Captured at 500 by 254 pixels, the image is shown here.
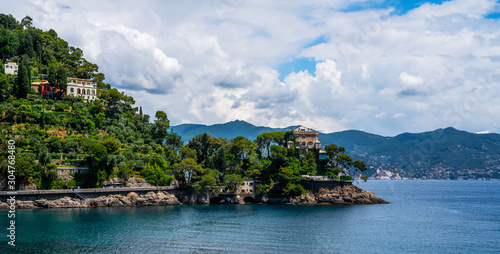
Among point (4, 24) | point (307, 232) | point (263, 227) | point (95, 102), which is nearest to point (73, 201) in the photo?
point (95, 102)

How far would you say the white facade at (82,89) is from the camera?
409 feet

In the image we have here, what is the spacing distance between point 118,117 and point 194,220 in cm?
6186

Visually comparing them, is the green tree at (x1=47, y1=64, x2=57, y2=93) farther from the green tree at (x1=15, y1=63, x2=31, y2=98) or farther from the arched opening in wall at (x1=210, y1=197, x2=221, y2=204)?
the arched opening in wall at (x1=210, y1=197, x2=221, y2=204)

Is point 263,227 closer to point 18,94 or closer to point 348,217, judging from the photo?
point 348,217

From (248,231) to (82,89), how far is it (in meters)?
88.1

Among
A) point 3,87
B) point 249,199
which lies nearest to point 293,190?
point 249,199

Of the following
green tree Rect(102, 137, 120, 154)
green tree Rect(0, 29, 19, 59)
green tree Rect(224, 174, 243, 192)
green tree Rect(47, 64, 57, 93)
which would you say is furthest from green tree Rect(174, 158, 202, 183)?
green tree Rect(0, 29, 19, 59)

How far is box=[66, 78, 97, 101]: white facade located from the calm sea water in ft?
171

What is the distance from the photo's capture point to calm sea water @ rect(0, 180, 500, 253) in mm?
53469

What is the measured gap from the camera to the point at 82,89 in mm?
127062

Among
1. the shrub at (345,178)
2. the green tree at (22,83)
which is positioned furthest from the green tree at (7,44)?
the shrub at (345,178)

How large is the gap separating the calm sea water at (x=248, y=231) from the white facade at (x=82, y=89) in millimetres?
52216

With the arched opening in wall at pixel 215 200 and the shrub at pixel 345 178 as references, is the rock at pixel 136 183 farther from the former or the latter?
the shrub at pixel 345 178

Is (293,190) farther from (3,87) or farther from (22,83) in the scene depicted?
(3,87)
